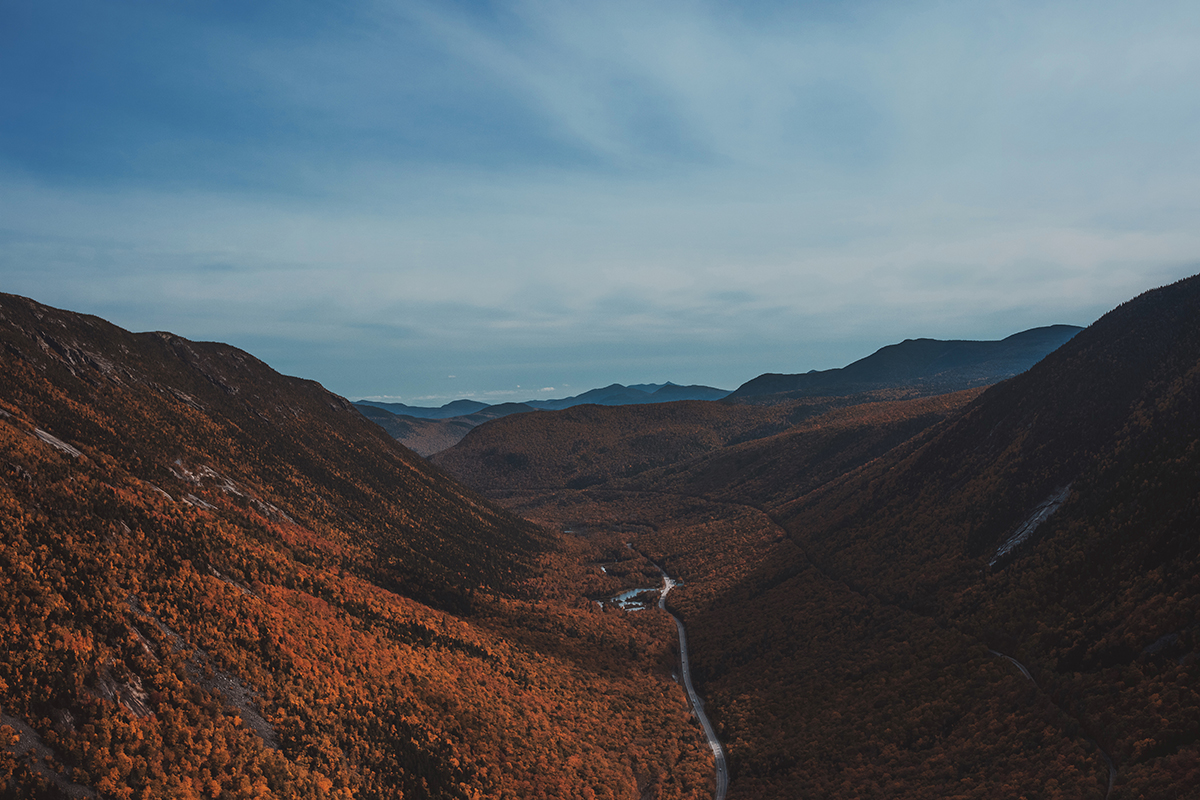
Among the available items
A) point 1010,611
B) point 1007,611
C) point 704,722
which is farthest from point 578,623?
point 1010,611

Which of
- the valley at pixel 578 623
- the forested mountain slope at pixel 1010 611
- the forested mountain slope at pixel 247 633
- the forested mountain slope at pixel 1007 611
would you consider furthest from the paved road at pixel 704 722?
the forested mountain slope at pixel 1010 611

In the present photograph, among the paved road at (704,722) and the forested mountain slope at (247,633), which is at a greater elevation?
the forested mountain slope at (247,633)

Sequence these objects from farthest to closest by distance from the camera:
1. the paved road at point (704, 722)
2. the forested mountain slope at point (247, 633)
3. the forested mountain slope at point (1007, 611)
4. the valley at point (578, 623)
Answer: the paved road at point (704, 722) → the forested mountain slope at point (1007, 611) → the valley at point (578, 623) → the forested mountain slope at point (247, 633)

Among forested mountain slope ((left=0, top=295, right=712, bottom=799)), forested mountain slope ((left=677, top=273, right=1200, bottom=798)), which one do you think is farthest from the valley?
forested mountain slope ((left=677, top=273, right=1200, bottom=798))

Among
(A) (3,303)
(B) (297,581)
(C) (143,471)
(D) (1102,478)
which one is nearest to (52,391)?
(C) (143,471)

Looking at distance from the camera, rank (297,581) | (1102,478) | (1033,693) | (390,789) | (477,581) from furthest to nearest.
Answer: (477,581) < (1102,478) < (297,581) < (1033,693) < (390,789)

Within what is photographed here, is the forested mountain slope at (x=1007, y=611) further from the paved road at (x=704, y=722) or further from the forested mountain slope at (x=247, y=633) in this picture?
the forested mountain slope at (x=247, y=633)

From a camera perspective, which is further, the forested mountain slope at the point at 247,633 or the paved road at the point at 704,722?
the paved road at the point at 704,722

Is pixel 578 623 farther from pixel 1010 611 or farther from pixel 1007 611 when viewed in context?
pixel 1010 611

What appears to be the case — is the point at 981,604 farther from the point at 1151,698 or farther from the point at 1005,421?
the point at 1005,421
